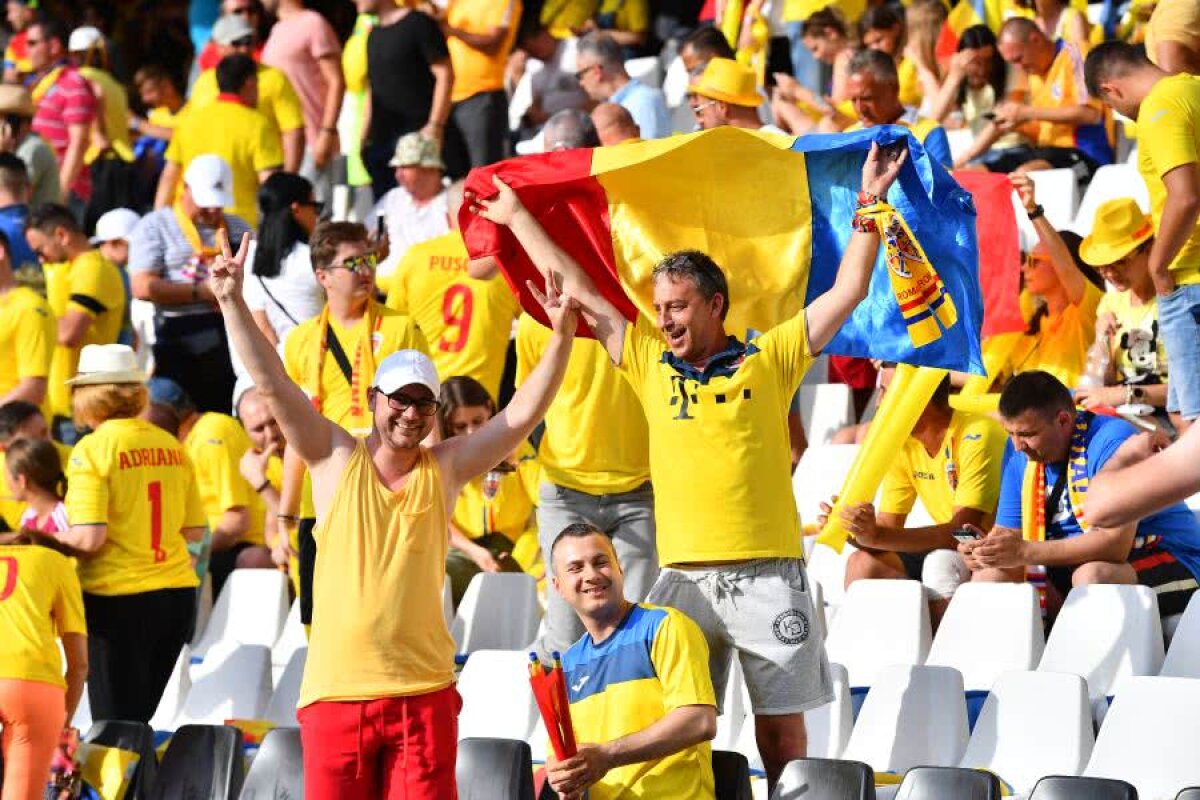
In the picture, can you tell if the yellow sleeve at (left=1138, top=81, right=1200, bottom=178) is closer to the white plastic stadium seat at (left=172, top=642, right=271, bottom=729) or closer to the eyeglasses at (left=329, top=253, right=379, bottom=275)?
the eyeglasses at (left=329, top=253, right=379, bottom=275)

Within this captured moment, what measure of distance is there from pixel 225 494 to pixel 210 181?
1622mm

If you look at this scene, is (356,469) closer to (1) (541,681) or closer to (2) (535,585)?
(1) (541,681)

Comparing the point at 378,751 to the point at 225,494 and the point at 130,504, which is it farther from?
the point at 225,494

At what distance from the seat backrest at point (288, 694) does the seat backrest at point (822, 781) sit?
2.72 meters

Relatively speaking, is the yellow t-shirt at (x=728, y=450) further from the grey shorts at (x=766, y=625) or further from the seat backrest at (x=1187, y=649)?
the seat backrest at (x=1187, y=649)

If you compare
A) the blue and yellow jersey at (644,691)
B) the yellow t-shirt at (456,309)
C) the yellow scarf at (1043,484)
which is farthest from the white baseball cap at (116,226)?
the blue and yellow jersey at (644,691)

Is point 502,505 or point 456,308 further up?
point 456,308

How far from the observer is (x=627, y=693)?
6117mm

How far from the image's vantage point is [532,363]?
27.1 feet

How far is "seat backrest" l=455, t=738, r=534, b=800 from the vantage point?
21.3ft

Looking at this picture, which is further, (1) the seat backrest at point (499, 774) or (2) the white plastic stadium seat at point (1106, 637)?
(2) the white plastic stadium seat at point (1106, 637)

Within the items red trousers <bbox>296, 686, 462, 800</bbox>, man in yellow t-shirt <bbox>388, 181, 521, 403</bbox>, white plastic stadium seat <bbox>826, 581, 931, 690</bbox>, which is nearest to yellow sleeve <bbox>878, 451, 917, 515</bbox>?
white plastic stadium seat <bbox>826, 581, 931, 690</bbox>

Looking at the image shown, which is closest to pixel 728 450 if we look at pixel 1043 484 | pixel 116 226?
pixel 1043 484

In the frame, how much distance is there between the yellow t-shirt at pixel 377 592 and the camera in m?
5.84
